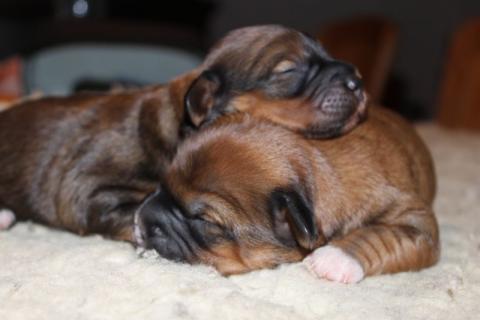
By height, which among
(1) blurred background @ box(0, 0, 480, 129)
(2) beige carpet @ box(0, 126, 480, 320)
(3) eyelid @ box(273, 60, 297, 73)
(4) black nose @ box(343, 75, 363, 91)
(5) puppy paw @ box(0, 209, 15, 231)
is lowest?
(1) blurred background @ box(0, 0, 480, 129)

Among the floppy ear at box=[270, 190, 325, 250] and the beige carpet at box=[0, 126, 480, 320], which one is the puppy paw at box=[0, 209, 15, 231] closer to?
the beige carpet at box=[0, 126, 480, 320]

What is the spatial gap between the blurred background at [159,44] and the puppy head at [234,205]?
14.2 feet

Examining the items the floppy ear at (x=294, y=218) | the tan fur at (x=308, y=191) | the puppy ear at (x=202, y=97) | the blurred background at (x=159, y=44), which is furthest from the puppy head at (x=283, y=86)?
the blurred background at (x=159, y=44)

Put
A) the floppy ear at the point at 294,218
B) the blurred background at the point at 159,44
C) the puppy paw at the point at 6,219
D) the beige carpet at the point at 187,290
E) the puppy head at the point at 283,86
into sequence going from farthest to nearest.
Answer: the blurred background at the point at 159,44 → the puppy paw at the point at 6,219 → the puppy head at the point at 283,86 → the floppy ear at the point at 294,218 → the beige carpet at the point at 187,290

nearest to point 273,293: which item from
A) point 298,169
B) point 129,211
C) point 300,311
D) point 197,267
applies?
point 300,311

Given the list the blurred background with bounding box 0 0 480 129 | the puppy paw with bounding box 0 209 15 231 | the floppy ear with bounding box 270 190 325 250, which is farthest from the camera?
the blurred background with bounding box 0 0 480 129

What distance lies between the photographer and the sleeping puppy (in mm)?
3566

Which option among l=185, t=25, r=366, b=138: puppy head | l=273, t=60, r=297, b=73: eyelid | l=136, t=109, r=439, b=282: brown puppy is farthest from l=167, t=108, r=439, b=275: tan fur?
l=273, t=60, r=297, b=73: eyelid

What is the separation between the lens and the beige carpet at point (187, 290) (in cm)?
245

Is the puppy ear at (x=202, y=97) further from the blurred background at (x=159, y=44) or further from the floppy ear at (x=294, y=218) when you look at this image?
the blurred background at (x=159, y=44)

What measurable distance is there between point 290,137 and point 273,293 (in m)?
0.75

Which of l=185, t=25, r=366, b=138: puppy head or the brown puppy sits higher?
l=185, t=25, r=366, b=138: puppy head

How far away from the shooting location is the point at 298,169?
2957 mm

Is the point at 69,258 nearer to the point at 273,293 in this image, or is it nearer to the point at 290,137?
the point at 273,293
